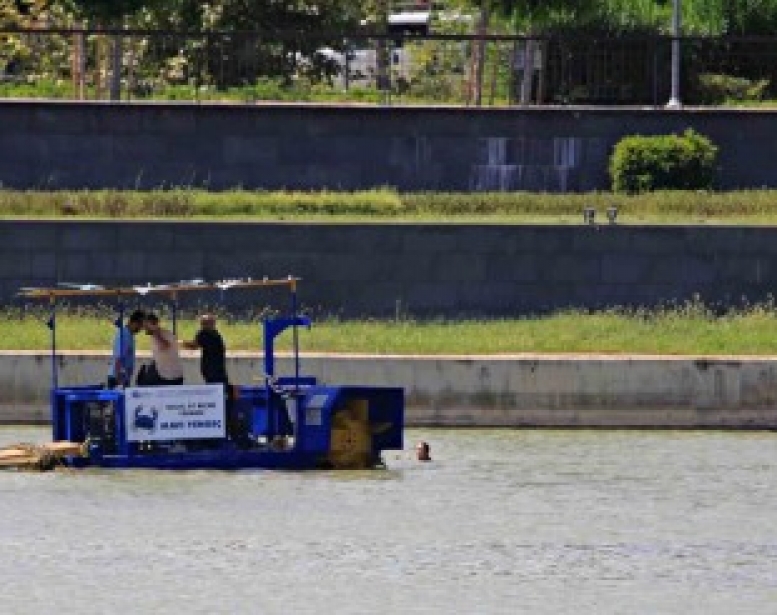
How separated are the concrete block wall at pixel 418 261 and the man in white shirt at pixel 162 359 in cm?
757

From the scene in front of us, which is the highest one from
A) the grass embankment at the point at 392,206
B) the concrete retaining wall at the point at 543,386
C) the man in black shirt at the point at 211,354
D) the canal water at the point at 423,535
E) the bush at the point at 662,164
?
the bush at the point at 662,164

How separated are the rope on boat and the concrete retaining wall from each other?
4.34 m

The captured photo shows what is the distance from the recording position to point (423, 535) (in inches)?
1068

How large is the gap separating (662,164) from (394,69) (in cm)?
485

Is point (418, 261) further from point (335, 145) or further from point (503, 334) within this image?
point (335, 145)

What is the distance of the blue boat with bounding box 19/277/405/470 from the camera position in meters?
30.1

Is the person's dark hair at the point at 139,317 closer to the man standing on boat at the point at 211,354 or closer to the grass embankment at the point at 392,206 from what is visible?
the man standing on boat at the point at 211,354

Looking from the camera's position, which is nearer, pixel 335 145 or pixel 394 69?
pixel 335 145

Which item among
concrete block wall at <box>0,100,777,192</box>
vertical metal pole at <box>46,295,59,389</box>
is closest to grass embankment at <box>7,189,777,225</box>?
concrete block wall at <box>0,100,777,192</box>

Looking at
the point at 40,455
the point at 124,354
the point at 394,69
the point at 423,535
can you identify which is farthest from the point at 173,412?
the point at 394,69

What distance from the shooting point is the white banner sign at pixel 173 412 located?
29984 millimetres

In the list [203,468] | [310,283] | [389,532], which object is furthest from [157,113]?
[389,532]

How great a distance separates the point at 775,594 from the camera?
2444 cm

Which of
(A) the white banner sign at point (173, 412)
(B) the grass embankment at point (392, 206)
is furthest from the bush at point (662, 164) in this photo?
(A) the white banner sign at point (173, 412)
